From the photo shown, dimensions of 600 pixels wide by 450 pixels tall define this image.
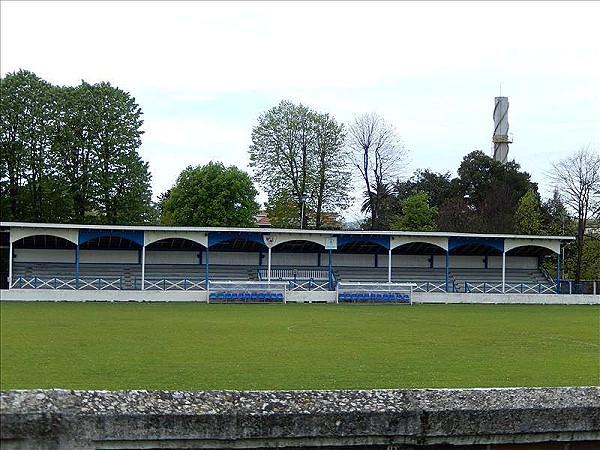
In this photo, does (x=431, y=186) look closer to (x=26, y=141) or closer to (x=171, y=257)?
(x=171, y=257)

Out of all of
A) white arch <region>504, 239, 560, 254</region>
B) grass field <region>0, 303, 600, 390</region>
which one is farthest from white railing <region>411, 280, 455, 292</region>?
grass field <region>0, 303, 600, 390</region>

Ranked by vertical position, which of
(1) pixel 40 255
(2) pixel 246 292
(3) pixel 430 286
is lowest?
(2) pixel 246 292

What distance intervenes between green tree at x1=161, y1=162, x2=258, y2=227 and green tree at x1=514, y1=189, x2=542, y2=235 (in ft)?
59.2

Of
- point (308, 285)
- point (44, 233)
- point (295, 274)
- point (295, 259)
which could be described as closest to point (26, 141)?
point (44, 233)


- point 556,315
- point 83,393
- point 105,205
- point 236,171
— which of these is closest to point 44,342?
point 83,393

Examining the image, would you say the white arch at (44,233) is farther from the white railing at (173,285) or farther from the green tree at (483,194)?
the green tree at (483,194)

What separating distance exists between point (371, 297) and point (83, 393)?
34519 millimetres

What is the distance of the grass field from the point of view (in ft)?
36.7

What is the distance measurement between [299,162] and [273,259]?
15.2 metres

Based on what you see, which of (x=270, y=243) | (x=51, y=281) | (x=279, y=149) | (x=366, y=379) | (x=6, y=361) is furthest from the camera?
(x=279, y=149)

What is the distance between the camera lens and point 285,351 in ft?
52.0

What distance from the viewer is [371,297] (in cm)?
3681

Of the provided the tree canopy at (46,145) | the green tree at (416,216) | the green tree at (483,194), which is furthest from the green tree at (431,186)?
the tree canopy at (46,145)

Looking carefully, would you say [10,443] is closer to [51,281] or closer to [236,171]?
[51,281]
